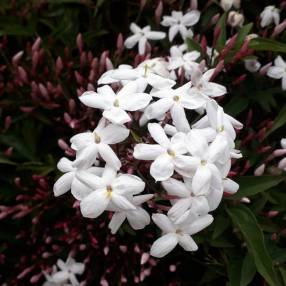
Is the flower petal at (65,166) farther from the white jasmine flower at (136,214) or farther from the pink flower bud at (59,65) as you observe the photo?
the pink flower bud at (59,65)

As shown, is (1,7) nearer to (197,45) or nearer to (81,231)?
(197,45)

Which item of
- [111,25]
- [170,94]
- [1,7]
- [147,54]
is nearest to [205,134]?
[170,94]

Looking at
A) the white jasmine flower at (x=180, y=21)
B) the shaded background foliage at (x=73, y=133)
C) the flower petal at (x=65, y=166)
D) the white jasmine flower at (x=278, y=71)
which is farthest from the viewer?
the white jasmine flower at (x=180, y=21)

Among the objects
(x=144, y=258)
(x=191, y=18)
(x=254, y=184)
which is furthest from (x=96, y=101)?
(x=191, y=18)

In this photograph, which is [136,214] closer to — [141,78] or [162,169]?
[162,169]

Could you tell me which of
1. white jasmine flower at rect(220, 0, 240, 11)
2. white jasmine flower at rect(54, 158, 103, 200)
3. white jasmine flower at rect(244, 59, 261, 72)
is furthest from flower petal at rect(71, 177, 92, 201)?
white jasmine flower at rect(220, 0, 240, 11)

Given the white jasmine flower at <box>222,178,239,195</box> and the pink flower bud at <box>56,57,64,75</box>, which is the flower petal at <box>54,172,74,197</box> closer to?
the white jasmine flower at <box>222,178,239,195</box>

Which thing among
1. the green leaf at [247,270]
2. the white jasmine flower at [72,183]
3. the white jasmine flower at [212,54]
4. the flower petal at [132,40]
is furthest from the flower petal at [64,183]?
the flower petal at [132,40]
